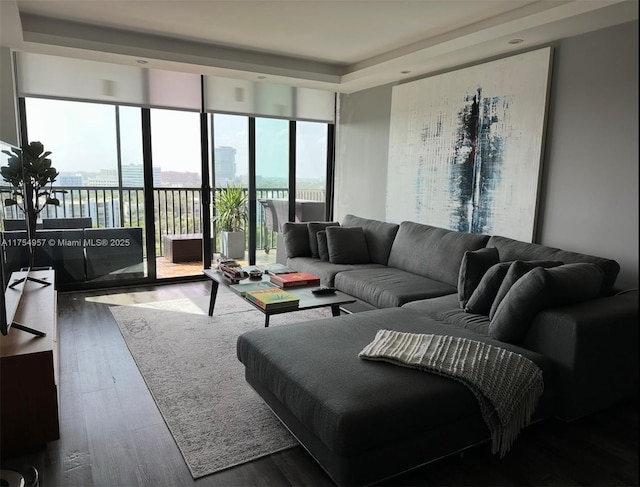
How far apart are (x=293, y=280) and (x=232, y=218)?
2.09m

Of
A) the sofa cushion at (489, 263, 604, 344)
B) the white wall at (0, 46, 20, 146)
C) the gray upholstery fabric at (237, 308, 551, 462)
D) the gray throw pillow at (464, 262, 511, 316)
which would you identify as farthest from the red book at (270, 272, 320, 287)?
the white wall at (0, 46, 20, 146)

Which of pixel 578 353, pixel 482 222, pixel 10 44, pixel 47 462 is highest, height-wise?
pixel 10 44

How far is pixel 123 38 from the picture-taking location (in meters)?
3.85

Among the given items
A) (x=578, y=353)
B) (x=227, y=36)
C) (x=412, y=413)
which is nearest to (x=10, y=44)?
(x=227, y=36)

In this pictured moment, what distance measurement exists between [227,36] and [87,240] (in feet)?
8.10

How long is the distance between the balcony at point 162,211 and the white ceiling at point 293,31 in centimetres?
137

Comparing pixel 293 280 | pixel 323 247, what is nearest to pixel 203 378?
pixel 293 280

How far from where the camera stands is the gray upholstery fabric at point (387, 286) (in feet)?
11.1

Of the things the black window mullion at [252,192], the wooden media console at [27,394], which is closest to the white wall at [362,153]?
the black window mullion at [252,192]

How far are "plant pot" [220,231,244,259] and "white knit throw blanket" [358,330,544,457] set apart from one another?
3.58 meters

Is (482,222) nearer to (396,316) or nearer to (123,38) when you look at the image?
(396,316)

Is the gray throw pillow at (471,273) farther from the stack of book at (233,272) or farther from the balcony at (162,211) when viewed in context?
the balcony at (162,211)

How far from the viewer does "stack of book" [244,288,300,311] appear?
2.98 m

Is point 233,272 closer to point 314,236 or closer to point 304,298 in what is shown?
point 304,298
